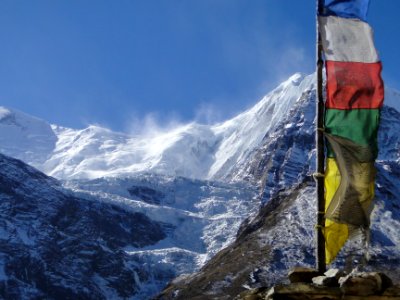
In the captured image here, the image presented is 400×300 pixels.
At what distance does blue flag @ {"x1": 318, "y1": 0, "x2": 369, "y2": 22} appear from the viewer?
56.5ft

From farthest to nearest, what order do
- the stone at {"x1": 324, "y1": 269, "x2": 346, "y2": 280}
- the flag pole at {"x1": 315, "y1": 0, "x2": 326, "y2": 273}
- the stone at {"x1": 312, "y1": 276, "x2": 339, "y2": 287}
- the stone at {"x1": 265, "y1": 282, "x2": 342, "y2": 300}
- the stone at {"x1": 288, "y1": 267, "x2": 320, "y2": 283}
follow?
the flag pole at {"x1": 315, "y1": 0, "x2": 326, "y2": 273} → the stone at {"x1": 288, "y1": 267, "x2": 320, "y2": 283} → the stone at {"x1": 324, "y1": 269, "x2": 346, "y2": 280} → the stone at {"x1": 312, "y1": 276, "x2": 339, "y2": 287} → the stone at {"x1": 265, "y1": 282, "x2": 342, "y2": 300}

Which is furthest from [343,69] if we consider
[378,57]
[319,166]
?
[319,166]

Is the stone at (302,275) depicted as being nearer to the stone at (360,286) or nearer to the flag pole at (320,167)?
the flag pole at (320,167)

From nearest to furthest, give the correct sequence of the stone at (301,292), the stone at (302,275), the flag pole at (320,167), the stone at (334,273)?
the stone at (301,292) → the stone at (334,273) → the stone at (302,275) → the flag pole at (320,167)

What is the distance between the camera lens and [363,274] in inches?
617

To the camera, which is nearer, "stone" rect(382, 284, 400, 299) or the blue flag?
"stone" rect(382, 284, 400, 299)

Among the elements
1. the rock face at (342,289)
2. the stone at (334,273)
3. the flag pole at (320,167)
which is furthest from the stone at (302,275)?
the rock face at (342,289)

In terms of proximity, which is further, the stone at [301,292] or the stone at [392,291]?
the stone at [301,292]

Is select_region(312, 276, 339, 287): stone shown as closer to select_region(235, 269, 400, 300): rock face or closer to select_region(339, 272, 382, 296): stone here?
select_region(235, 269, 400, 300): rock face

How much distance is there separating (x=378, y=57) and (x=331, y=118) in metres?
1.55

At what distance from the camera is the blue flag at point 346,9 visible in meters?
17.2

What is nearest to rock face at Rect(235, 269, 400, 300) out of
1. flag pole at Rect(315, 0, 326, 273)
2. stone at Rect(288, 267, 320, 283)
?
stone at Rect(288, 267, 320, 283)

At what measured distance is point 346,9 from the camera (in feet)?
56.6

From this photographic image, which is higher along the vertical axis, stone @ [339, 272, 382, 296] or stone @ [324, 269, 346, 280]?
stone @ [324, 269, 346, 280]
